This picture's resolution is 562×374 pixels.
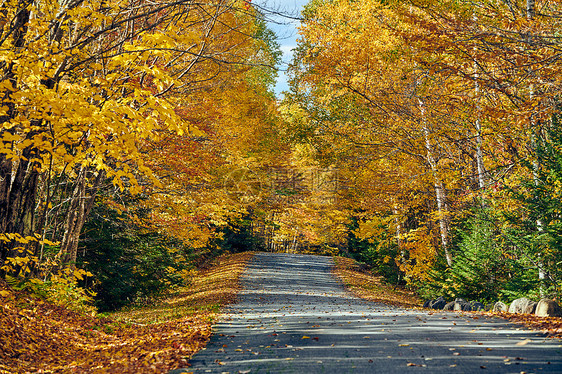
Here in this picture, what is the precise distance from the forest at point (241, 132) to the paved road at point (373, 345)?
2629mm

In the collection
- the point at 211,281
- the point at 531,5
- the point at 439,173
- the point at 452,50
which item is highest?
the point at 531,5

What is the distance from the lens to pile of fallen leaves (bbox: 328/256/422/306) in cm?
1623

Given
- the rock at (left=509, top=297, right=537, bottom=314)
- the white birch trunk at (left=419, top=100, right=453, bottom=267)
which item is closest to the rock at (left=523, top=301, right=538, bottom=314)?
the rock at (left=509, top=297, right=537, bottom=314)

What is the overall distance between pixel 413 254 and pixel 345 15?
939 cm

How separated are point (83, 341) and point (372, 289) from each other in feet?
47.5

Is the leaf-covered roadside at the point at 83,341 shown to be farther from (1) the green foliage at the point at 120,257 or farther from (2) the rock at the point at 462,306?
(2) the rock at the point at 462,306

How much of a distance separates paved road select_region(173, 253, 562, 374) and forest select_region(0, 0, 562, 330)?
2.63 m

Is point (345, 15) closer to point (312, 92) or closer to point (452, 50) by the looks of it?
point (312, 92)

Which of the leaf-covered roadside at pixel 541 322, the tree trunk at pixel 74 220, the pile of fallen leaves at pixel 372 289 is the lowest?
the pile of fallen leaves at pixel 372 289

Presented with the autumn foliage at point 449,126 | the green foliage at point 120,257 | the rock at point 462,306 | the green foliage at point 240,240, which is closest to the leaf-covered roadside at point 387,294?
the autumn foliage at point 449,126

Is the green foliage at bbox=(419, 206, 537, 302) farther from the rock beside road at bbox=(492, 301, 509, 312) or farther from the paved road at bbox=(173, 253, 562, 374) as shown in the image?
the paved road at bbox=(173, 253, 562, 374)

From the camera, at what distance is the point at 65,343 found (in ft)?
22.5

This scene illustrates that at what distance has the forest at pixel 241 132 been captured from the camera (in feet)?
22.3

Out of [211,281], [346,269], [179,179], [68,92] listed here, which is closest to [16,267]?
[68,92]
